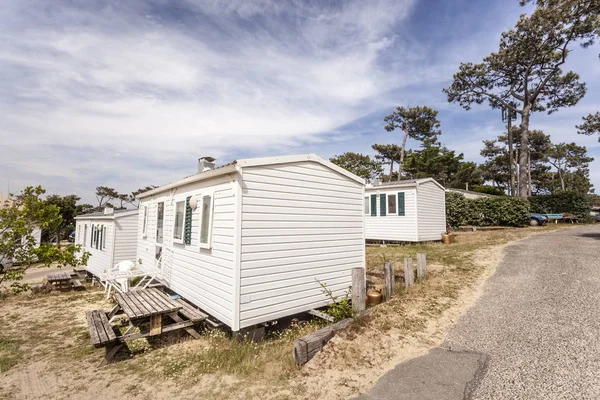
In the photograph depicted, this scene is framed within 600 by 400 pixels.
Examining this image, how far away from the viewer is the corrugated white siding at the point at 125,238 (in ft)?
39.0

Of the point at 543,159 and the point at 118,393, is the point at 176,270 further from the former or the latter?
the point at 543,159

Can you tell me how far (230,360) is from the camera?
4.37 m

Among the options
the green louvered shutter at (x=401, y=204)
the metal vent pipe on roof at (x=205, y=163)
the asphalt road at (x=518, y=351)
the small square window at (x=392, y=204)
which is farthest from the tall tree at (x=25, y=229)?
the small square window at (x=392, y=204)

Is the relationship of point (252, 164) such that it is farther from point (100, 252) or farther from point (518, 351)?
point (100, 252)

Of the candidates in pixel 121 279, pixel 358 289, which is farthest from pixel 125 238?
pixel 358 289

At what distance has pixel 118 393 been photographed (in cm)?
385

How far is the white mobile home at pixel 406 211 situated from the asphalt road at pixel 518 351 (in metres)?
7.60

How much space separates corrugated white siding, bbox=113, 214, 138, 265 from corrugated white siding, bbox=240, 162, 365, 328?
9.18m

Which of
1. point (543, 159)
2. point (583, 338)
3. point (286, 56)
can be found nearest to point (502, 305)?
point (583, 338)

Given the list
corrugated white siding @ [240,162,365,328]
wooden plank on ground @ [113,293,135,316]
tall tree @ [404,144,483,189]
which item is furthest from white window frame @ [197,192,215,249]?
tall tree @ [404,144,483,189]

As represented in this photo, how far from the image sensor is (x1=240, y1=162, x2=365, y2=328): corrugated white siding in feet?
16.9

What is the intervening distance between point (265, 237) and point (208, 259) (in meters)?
1.49

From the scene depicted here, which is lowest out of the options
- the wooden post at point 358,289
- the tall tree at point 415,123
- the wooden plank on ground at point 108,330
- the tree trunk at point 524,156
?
the wooden plank on ground at point 108,330

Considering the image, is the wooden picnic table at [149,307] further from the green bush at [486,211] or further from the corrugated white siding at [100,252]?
the green bush at [486,211]
